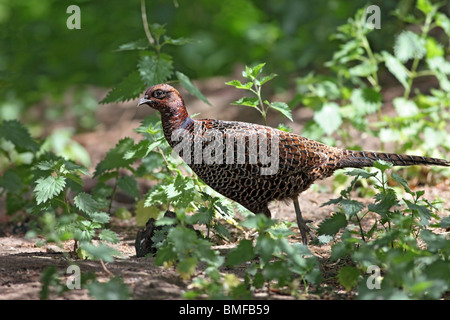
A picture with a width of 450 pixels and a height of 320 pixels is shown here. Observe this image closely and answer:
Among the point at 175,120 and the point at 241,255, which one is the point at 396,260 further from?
the point at 175,120

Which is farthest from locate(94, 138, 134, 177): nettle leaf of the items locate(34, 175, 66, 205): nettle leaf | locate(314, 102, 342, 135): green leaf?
locate(314, 102, 342, 135): green leaf

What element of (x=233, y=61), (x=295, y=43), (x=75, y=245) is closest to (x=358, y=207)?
(x=75, y=245)

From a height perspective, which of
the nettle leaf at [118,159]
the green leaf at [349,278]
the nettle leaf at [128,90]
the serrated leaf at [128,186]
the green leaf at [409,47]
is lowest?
the green leaf at [349,278]

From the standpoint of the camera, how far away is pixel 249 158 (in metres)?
4.12

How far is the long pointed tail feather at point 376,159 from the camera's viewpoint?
4332 millimetres

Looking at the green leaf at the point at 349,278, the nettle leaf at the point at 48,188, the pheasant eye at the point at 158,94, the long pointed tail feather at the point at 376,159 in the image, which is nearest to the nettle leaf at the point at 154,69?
the pheasant eye at the point at 158,94

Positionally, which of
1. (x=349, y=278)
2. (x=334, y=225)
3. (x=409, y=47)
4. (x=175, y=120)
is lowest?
(x=349, y=278)

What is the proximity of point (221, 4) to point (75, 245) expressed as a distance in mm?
6443

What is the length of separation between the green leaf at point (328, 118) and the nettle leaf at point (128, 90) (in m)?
1.84

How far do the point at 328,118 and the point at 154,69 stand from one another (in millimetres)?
1897

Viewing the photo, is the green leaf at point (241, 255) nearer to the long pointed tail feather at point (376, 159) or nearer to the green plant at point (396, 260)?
the green plant at point (396, 260)

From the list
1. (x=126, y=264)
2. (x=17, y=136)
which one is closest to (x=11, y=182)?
(x=17, y=136)
